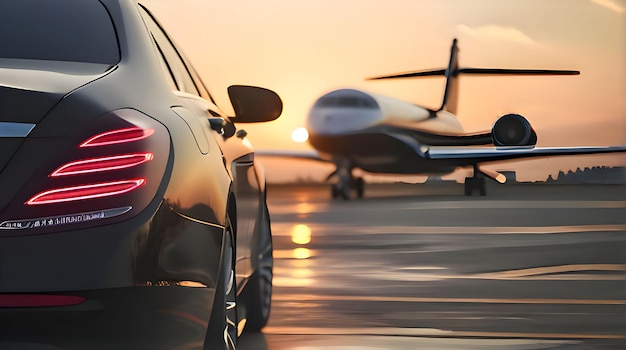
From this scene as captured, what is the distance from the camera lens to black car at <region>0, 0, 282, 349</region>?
8.66 ft

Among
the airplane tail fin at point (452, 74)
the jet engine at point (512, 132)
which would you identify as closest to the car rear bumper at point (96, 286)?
the jet engine at point (512, 132)

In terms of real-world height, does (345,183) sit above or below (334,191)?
above

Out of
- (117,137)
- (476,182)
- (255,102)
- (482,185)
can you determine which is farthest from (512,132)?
(117,137)

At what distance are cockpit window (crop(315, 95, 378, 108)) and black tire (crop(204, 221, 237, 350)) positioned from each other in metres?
28.1

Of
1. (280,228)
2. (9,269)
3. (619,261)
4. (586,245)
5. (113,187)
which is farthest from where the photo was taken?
(280,228)

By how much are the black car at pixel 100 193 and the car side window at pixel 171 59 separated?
0.49 meters

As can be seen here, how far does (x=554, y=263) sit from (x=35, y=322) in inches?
387

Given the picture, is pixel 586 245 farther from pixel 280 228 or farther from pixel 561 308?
pixel 561 308

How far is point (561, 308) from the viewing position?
24.0ft

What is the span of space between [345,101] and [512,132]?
15.8ft

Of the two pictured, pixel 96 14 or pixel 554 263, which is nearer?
pixel 96 14

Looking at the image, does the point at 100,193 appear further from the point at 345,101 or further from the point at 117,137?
the point at 345,101

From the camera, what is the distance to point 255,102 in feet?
15.5

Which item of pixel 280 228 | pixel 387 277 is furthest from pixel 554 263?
pixel 280 228
